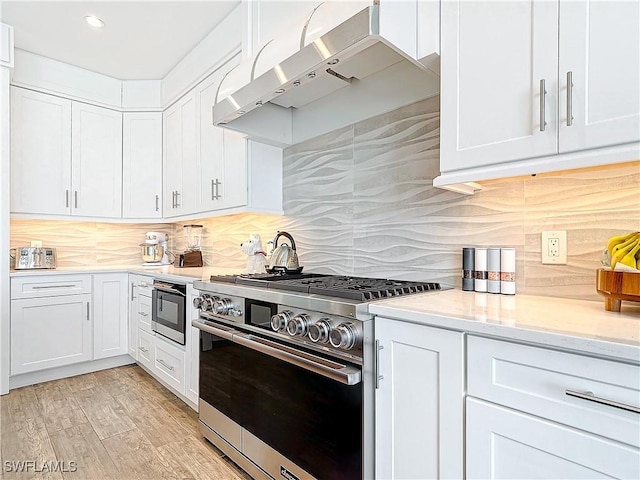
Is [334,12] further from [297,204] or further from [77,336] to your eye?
[77,336]

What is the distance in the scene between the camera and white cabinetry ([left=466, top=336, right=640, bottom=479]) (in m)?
0.77

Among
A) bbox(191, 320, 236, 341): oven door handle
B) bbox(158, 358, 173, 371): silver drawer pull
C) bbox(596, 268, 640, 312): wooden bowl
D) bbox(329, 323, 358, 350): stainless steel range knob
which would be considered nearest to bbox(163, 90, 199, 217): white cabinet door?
bbox(158, 358, 173, 371): silver drawer pull

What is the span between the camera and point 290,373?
149cm

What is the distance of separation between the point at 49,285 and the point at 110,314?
525mm

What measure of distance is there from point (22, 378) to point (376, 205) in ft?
10.0

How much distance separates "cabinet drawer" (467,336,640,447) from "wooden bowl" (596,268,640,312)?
35cm

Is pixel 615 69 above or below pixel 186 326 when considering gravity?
above

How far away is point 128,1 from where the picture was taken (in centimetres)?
238

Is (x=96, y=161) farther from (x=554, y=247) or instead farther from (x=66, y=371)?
(x=554, y=247)

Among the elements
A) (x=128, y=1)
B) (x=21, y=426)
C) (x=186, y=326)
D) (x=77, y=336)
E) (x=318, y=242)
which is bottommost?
(x=21, y=426)

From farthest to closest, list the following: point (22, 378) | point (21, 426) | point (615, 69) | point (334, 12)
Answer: point (22, 378), point (21, 426), point (334, 12), point (615, 69)

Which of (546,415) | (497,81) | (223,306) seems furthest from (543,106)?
(223,306)

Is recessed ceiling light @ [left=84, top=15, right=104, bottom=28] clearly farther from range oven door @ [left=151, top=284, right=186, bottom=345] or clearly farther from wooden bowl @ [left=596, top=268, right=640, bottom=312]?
wooden bowl @ [left=596, top=268, right=640, bottom=312]

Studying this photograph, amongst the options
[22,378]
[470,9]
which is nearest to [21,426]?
[22,378]
